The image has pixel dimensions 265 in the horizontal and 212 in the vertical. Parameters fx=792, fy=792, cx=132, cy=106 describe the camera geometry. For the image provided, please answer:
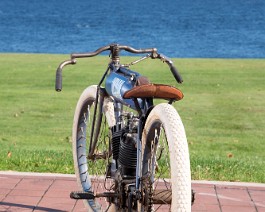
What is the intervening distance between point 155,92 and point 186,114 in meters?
9.39

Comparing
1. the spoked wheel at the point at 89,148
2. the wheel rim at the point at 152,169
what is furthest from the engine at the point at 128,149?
the spoked wheel at the point at 89,148

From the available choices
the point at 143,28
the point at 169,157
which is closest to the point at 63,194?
the point at 169,157

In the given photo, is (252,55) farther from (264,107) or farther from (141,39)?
(264,107)

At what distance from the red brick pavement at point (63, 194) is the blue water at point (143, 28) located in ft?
181

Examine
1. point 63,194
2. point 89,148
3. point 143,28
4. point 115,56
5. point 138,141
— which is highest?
point 115,56

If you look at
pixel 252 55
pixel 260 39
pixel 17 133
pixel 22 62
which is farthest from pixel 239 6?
pixel 17 133

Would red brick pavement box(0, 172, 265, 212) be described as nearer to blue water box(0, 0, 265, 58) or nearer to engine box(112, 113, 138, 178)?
engine box(112, 113, 138, 178)

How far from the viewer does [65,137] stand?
1210 centimetres

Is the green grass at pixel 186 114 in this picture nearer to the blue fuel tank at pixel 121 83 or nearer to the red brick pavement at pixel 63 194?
the red brick pavement at pixel 63 194

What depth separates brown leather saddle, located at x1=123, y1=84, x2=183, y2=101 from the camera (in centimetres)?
484

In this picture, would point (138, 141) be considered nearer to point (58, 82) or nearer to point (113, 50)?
point (58, 82)

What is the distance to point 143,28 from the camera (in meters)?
103

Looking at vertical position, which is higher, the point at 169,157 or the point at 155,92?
the point at 155,92

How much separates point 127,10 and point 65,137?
458ft
